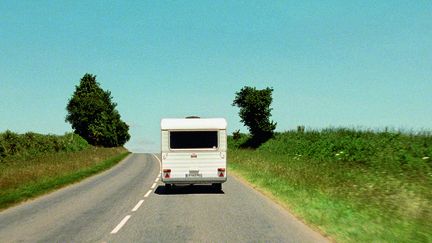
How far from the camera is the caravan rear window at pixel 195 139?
759 inches

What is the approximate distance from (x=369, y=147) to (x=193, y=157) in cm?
1531

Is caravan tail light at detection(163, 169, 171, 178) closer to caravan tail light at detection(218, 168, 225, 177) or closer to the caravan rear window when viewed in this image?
the caravan rear window

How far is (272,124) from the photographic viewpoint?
7381cm

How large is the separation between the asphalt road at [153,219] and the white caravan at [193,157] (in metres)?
0.71

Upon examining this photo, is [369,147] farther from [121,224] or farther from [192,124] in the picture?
[121,224]

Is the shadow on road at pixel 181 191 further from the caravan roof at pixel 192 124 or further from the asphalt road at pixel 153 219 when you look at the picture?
the caravan roof at pixel 192 124

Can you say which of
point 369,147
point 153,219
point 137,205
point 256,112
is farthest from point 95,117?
point 153,219

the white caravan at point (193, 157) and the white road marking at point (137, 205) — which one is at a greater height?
the white caravan at point (193, 157)

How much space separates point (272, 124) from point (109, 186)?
5278cm

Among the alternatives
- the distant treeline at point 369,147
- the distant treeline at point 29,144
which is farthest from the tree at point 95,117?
the distant treeline at point 369,147

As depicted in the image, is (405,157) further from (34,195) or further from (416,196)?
(34,195)

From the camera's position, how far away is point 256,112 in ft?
250

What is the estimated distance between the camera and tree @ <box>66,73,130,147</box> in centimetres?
9775

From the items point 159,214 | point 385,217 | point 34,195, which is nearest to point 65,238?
point 159,214
